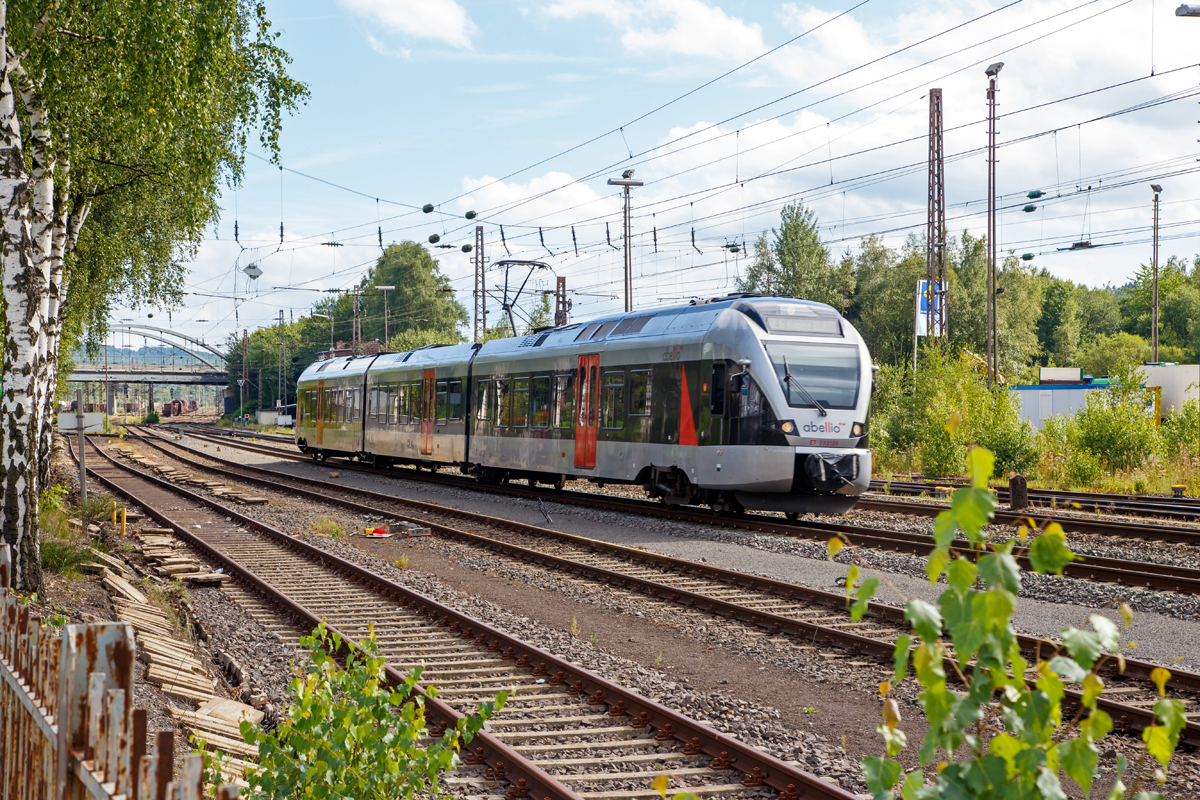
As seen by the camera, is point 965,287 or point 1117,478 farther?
point 965,287

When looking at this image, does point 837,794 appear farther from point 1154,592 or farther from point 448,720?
point 1154,592

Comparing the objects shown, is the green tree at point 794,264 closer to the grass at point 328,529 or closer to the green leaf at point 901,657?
the grass at point 328,529

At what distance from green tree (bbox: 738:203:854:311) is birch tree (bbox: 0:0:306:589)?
51.1m

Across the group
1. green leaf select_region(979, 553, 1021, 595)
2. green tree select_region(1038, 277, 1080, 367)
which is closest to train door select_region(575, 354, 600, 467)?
green leaf select_region(979, 553, 1021, 595)

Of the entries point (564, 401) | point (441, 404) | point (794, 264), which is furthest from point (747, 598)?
point (794, 264)

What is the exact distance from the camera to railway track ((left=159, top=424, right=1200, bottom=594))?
1184 cm

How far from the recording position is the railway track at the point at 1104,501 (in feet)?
59.9

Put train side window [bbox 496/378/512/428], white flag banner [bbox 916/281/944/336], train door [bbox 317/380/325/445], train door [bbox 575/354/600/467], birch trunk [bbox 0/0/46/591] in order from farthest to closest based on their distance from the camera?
train door [bbox 317/380/325/445], white flag banner [bbox 916/281/944/336], train side window [bbox 496/378/512/428], train door [bbox 575/354/600/467], birch trunk [bbox 0/0/46/591]

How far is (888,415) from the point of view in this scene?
30.4 m

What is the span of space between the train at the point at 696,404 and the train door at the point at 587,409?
25 mm

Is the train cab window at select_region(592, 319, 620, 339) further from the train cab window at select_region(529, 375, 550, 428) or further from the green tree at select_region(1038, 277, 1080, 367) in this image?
the green tree at select_region(1038, 277, 1080, 367)

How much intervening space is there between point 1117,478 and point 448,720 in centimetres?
2136

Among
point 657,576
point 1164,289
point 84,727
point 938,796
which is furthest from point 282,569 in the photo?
point 1164,289

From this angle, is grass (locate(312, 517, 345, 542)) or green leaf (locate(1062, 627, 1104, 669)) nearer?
green leaf (locate(1062, 627, 1104, 669))
